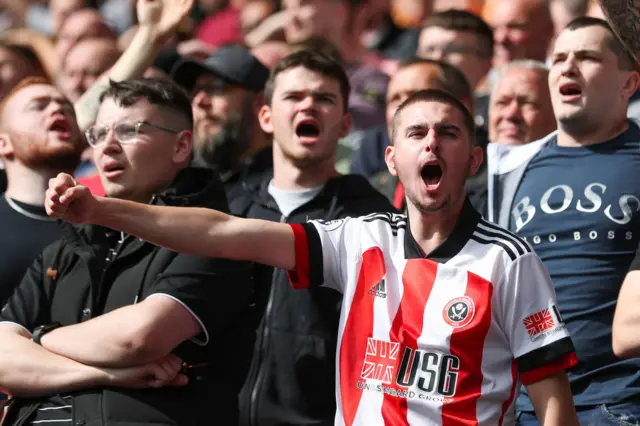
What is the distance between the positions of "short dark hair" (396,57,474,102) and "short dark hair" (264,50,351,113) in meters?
0.67

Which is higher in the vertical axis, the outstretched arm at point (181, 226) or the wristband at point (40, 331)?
the outstretched arm at point (181, 226)

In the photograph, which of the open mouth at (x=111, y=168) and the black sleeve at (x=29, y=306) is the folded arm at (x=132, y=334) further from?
the open mouth at (x=111, y=168)

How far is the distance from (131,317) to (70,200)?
880 millimetres

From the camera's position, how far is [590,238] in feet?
15.5

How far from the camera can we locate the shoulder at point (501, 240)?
12.9 ft

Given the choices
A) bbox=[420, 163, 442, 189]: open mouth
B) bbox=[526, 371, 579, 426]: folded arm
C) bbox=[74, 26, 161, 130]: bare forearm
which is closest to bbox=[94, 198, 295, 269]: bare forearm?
bbox=[420, 163, 442, 189]: open mouth

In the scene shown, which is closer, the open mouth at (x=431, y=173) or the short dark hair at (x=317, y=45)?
the open mouth at (x=431, y=173)

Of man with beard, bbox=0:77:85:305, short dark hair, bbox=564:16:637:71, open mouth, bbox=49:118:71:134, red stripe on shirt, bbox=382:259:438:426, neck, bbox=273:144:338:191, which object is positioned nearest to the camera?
red stripe on shirt, bbox=382:259:438:426

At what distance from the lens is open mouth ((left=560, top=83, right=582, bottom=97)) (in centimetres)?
504

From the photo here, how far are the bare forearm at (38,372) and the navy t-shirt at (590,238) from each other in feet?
5.66

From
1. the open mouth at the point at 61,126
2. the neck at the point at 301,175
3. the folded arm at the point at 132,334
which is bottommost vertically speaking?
the folded arm at the point at 132,334

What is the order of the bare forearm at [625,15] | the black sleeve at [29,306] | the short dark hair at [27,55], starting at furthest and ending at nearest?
the short dark hair at [27,55]
the black sleeve at [29,306]
the bare forearm at [625,15]

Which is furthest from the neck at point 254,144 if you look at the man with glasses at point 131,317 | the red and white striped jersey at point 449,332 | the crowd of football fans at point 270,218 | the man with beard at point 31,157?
the red and white striped jersey at point 449,332

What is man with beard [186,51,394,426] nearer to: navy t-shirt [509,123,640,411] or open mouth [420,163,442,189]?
navy t-shirt [509,123,640,411]
